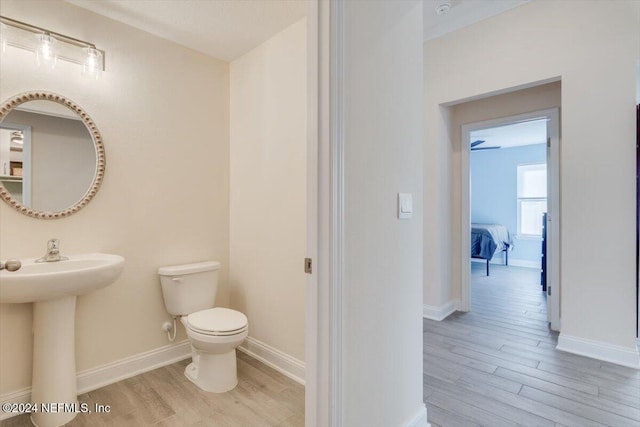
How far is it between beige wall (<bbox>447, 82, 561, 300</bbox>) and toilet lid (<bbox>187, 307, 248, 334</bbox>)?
2473mm

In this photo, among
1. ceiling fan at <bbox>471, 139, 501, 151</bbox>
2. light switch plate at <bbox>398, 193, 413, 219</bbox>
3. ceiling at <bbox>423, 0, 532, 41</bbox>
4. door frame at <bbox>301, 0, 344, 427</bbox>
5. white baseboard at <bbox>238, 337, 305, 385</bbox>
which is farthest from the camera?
ceiling fan at <bbox>471, 139, 501, 151</bbox>

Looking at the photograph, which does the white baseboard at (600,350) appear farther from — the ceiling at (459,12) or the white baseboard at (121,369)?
the white baseboard at (121,369)

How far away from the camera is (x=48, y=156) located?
1.95 metres

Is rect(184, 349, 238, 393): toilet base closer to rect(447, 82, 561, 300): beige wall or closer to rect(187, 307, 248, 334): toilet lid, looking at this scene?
rect(187, 307, 248, 334): toilet lid

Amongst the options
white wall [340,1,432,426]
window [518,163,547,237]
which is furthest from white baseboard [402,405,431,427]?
window [518,163,547,237]

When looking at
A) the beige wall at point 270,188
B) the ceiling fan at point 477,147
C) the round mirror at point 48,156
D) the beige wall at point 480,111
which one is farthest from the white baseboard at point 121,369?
the ceiling fan at point 477,147

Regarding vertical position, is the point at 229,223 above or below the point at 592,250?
above

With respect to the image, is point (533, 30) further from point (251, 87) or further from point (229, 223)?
point (229, 223)

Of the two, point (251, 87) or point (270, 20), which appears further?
point (251, 87)

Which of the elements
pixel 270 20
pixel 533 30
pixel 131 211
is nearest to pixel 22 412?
pixel 131 211

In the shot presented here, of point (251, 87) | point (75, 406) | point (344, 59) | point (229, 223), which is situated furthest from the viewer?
point (229, 223)

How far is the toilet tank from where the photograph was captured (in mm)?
2281

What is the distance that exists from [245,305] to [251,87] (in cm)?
177

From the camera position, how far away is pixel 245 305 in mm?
2656
